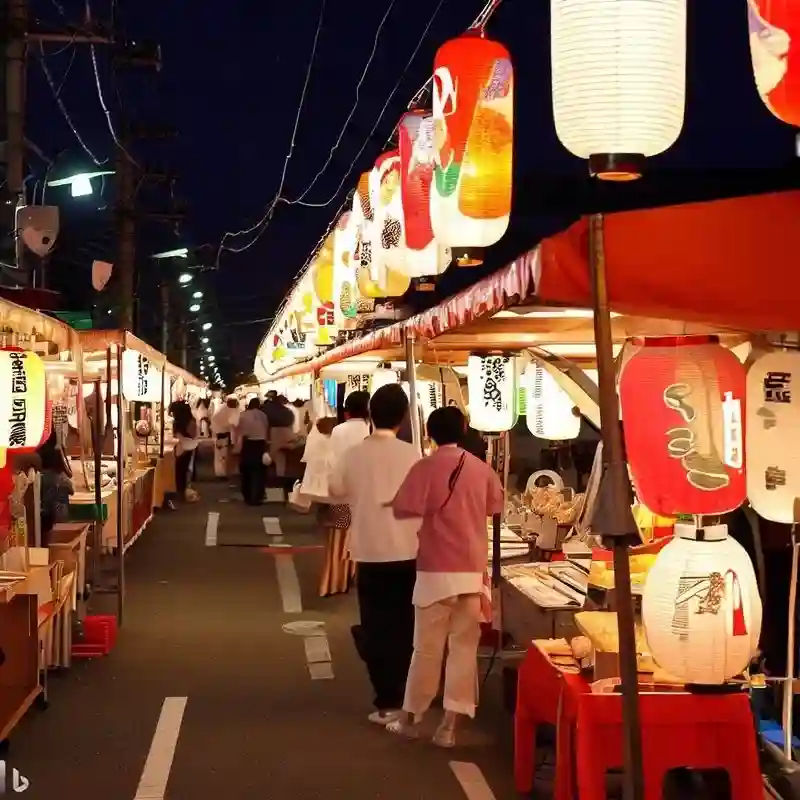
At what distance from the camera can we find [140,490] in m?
21.0

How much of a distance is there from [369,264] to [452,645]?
7.79 m

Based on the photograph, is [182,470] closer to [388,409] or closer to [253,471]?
[253,471]

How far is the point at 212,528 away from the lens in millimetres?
22734

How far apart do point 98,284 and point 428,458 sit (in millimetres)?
18754

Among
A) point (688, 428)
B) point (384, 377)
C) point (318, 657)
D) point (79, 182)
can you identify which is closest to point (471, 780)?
point (688, 428)

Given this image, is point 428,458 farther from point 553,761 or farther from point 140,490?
point 140,490

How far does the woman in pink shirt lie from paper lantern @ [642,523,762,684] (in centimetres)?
259

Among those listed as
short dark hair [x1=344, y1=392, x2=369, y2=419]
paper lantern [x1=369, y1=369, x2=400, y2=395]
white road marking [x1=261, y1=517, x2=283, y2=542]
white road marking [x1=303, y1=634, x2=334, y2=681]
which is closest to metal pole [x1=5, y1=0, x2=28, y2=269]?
paper lantern [x1=369, y1=369, x2=400, y2=395]

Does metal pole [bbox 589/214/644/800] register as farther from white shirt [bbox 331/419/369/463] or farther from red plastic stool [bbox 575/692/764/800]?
white shirt [bbox 331/419/369/463]

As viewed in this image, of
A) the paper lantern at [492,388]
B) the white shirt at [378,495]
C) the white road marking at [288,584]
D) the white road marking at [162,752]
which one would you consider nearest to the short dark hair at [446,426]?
the white shirt at [378,495]

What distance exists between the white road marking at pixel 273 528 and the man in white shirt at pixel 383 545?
37.5 ft

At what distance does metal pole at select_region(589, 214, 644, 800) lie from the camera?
5.16 m

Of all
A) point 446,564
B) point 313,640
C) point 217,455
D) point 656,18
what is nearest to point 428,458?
point 446,564

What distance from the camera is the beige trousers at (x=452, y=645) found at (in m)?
8.56
